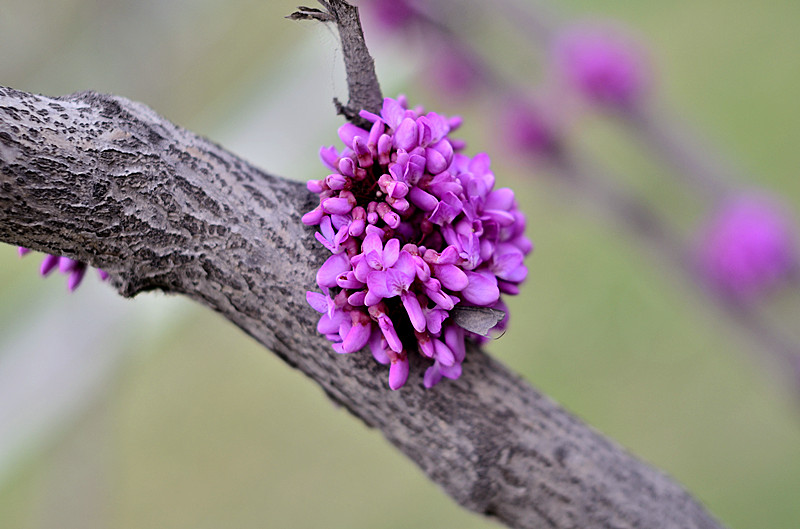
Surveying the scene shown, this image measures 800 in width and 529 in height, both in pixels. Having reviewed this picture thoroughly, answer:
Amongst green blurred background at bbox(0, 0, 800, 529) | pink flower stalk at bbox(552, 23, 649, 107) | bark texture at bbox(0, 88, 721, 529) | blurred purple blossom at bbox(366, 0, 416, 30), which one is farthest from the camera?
green blurred background at bbox(0, 0, 800, 529)

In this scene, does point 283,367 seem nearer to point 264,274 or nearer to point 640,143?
point 640,143

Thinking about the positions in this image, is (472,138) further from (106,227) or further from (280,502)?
(106,227)

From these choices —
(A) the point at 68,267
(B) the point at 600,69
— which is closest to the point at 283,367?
(B) the point at 600,69

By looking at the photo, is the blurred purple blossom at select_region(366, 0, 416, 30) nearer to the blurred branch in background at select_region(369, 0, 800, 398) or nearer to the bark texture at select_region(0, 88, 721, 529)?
the blurred branch in background at select_region(369, 0, 800, 398)

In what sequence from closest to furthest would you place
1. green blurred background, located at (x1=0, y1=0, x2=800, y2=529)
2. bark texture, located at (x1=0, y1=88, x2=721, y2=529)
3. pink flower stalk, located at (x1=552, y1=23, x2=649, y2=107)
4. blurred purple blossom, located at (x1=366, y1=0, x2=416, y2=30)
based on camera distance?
bark texture, located at (x1=0, y1=88, x2=721, y2=529) → blurred purple blossom, located at (x1=366, y1=0, x2=416, y2=30) → pink flower stalk, located at (x1=552, y1=23, x2=649, y2=107) → green blurred background, located at (x1=0, y1=0, x2=800, y2=529)

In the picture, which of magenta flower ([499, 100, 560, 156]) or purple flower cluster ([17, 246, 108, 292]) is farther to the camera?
magenta flower ([499, 100, 560, 156])

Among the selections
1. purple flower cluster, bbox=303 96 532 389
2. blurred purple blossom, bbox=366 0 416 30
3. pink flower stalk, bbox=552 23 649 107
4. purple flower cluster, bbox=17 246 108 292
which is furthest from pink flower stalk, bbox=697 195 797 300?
purple flower cluster, bbox=17 246 108 292

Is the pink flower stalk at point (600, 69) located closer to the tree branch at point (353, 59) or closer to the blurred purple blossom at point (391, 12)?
the blurred purple blossom at point (391, 12)
